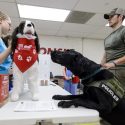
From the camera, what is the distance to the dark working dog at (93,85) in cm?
81

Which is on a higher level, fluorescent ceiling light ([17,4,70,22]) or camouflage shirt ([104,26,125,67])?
fluorescent ceiling light ([17,4,70,22])

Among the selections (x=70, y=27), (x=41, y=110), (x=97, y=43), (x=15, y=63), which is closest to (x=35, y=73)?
(x=15, y=63)

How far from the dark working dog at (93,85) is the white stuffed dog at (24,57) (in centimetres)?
12

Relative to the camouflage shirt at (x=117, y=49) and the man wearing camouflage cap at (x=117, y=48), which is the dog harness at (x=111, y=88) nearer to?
the man wearing camouflage cap at (x=117, y=48)

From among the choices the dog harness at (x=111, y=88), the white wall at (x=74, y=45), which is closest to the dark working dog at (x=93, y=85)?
the dog harness at (x=111, y=88)

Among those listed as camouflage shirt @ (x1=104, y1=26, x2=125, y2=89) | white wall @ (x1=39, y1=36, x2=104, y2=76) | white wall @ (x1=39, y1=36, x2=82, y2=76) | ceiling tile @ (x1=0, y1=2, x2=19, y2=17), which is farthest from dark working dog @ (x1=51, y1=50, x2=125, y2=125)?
white wall @ (x1=39, y1=36, x2=82, y2=76)

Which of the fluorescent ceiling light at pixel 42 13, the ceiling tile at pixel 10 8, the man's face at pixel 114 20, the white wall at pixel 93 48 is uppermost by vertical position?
the ceiling tile at pixel 10 8

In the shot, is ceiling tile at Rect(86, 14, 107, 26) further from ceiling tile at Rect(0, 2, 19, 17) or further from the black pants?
the black pants

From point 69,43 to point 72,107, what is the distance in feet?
20.7

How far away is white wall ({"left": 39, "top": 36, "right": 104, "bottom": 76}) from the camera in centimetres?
689

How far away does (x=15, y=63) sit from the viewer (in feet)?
3.16

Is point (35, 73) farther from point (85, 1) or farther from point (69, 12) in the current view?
point (69, 12)

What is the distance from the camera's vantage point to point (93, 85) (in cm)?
85

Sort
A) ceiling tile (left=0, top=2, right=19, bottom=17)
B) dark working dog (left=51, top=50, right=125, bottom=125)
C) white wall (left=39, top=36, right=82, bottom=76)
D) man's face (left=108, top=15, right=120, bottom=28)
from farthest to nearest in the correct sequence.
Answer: white wall (left=39, top=36, right=82, bottom=76) → ceiling tile (left=0, top=2, right=19, bottom=17) → man's face (left=108, top=15, right=120, bottom=28) → dark working dog (left=51, top=50, right=125, bottom=125)
